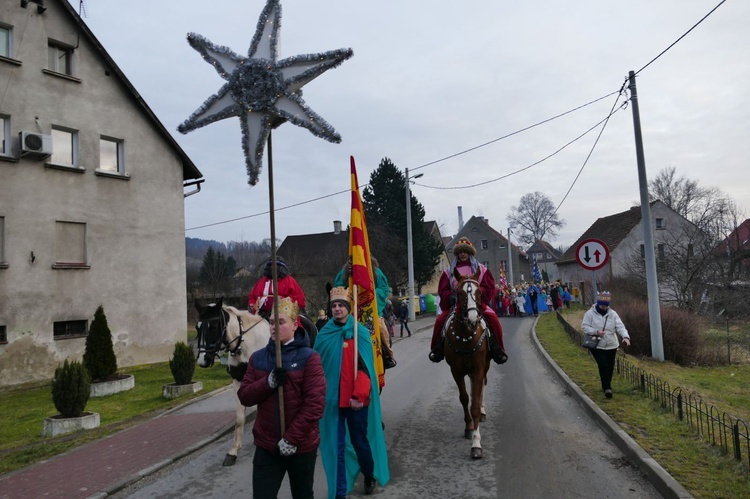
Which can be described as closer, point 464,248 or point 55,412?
point 464,248

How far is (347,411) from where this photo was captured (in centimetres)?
527

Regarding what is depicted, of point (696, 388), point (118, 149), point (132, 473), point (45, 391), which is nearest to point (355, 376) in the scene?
point (132, 473)

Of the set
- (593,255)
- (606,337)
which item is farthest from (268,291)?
(593,255)

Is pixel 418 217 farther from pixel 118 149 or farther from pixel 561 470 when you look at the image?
pixel 561 470

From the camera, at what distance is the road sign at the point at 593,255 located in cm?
1184

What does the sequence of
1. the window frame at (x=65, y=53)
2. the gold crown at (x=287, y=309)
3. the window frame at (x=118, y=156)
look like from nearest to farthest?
the gold crown at (x=287, y=309) < the window frame at (x=65, y=53) < the window frame at (x=118, y=156)

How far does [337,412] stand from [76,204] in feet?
47.3

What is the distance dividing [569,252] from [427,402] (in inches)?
2020

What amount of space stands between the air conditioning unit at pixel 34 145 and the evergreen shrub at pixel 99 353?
5.44 m

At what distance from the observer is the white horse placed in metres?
6.94

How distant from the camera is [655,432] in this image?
711 centimetres

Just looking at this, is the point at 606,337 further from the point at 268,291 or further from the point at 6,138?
the point at 6,138

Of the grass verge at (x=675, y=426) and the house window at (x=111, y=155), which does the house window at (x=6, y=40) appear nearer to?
the house window at (x=111, y=155)

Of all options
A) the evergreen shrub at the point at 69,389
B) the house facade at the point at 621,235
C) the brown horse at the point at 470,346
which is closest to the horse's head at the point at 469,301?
the brown horse at the point at 470,346
